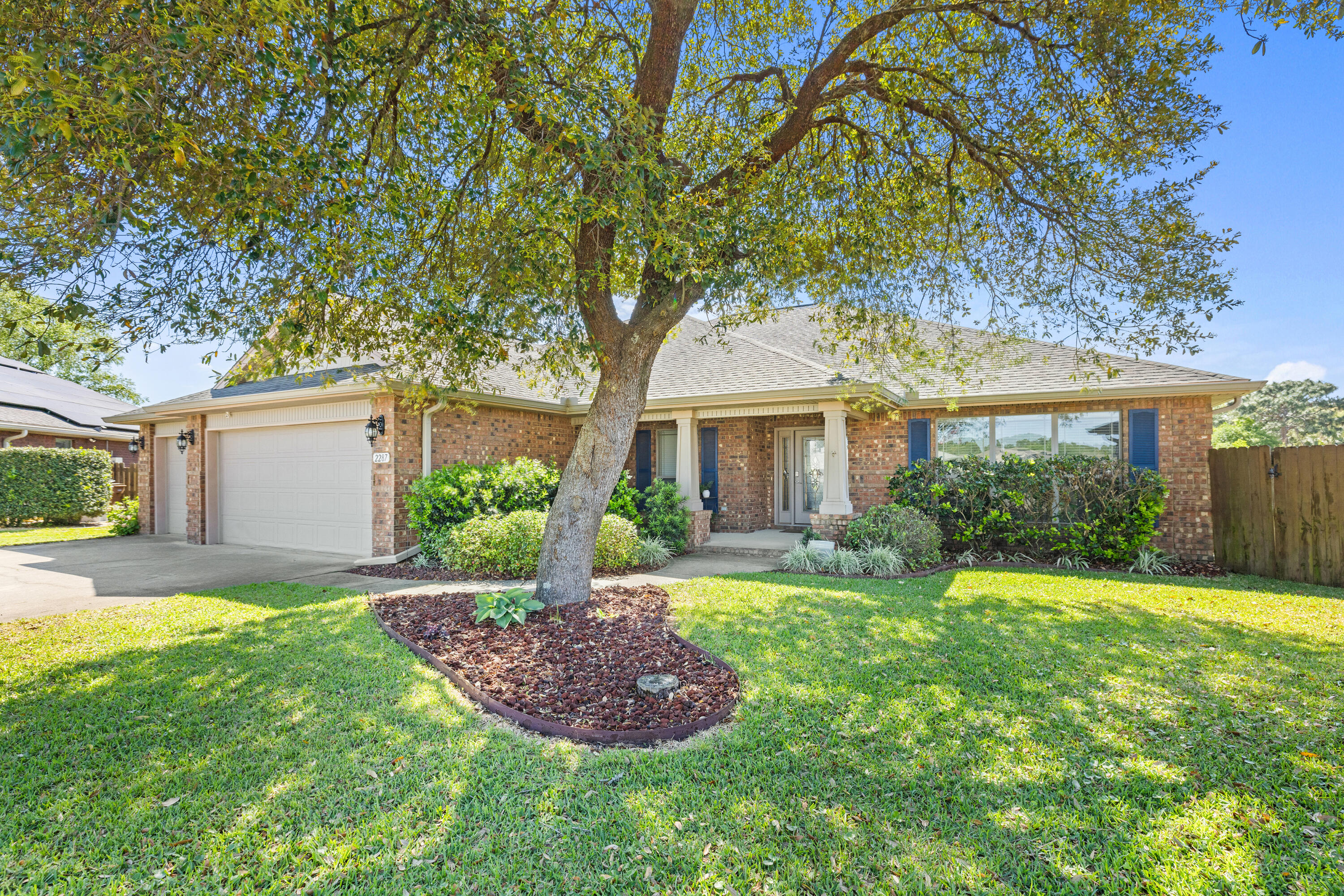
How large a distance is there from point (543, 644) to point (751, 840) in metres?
2.81

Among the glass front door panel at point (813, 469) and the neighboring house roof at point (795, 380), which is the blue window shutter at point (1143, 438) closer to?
the neighboring house roof at point (795, 380)

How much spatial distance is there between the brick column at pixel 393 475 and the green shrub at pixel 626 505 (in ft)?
10.4

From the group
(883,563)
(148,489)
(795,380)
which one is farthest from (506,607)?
(148,489)

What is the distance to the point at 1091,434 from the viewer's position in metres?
10.4

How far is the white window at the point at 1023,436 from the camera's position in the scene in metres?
10.7

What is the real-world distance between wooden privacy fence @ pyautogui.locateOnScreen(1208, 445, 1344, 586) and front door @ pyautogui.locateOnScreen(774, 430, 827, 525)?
6312 mm

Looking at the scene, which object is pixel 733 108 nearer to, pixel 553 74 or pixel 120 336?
pixel 553 74

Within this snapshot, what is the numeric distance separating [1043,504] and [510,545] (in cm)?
806

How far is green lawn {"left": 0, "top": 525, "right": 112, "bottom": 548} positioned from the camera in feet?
42.2

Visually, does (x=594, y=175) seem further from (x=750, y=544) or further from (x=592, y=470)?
Answer: (x=750, y=544)

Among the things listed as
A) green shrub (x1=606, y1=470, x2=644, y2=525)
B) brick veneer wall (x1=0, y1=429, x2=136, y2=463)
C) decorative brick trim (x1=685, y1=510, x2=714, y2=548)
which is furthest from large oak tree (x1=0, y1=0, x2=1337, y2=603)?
brick veneer wall (x1=0, y1=429, x2=136, y2=463)

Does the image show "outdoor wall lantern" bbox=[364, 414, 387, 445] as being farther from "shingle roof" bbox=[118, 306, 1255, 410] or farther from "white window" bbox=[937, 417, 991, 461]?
"white window" bbox=[937, 417, 991, 461]

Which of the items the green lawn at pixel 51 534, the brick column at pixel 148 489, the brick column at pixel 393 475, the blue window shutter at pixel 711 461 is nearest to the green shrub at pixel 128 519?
the brick column at pixel 148 489

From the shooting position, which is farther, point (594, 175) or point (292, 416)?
point (292, 416)
